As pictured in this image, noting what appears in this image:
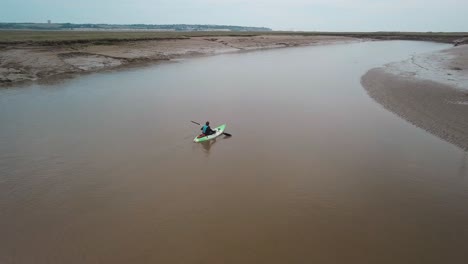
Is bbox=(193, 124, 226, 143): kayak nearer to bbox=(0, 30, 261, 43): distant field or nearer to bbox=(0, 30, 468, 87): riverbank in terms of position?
bbox=(0, 30, 468, 87): riverbank

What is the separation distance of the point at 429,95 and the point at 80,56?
122ft

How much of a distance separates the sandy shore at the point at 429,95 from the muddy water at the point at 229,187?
44.2 inches

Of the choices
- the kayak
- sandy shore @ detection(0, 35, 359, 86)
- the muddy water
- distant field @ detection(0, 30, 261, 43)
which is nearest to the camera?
the muddy water

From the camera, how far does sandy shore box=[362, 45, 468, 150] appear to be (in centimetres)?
1814

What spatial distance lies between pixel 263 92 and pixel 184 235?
19991mm

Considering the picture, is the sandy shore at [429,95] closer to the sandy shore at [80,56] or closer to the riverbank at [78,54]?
the riverbank at [78,54]

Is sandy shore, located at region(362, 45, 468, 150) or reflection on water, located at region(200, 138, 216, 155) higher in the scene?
sandy shore, located at region(362, 45, 468, 150)

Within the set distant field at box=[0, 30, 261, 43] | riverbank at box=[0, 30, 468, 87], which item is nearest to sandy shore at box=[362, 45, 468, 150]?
riverbank at box=[0, 30, 468, 87]

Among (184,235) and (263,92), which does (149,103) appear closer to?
(263,92)

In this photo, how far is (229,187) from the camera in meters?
12.6

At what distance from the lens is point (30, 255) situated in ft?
29.8

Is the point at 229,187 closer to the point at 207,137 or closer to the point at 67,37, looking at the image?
the point at 207,137

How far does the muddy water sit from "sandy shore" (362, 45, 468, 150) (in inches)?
44.2

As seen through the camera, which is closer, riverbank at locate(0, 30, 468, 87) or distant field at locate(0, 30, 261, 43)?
riverbank at locate(0, 30, 468, 87)
